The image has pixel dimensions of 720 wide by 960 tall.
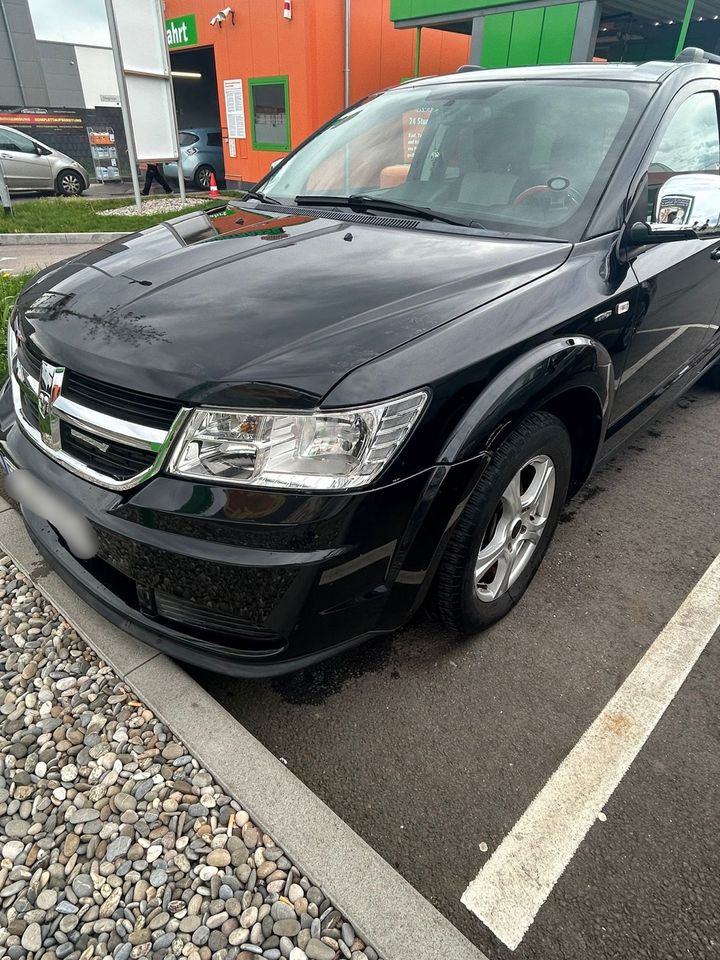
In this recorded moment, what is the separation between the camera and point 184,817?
5.14 feet

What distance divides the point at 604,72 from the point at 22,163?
47.7 feet

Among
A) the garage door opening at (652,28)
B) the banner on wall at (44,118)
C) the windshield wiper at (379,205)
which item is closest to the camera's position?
the windshield wiper at (379,205)

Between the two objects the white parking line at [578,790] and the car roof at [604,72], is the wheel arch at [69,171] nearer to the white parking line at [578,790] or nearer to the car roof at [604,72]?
the car roof at [604,72]

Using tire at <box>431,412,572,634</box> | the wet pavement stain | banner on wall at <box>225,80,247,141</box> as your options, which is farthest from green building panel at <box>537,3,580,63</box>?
the wet pavement stain

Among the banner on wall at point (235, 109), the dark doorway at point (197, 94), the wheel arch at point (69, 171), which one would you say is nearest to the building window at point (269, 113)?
the banner on wall at point (235, 109)

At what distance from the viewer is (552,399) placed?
2031 mm

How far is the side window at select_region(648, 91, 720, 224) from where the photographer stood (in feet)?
7.57

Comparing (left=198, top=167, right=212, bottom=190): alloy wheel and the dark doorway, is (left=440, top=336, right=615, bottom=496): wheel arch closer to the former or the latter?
(left=198, top=167, right=212, bottom=190): alloy wheel

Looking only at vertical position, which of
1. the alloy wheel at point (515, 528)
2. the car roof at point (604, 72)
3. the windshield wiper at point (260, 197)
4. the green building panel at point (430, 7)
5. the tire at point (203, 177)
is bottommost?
the tire at point (203, 177)

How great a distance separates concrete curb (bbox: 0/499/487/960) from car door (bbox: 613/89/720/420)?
182cm

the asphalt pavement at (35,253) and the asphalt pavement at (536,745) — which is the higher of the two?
the asphalt pavement at (536,745)

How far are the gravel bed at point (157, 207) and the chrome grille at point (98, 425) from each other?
10.2 metres

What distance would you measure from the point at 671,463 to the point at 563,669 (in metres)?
1.92

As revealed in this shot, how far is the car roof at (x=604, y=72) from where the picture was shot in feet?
8.32
